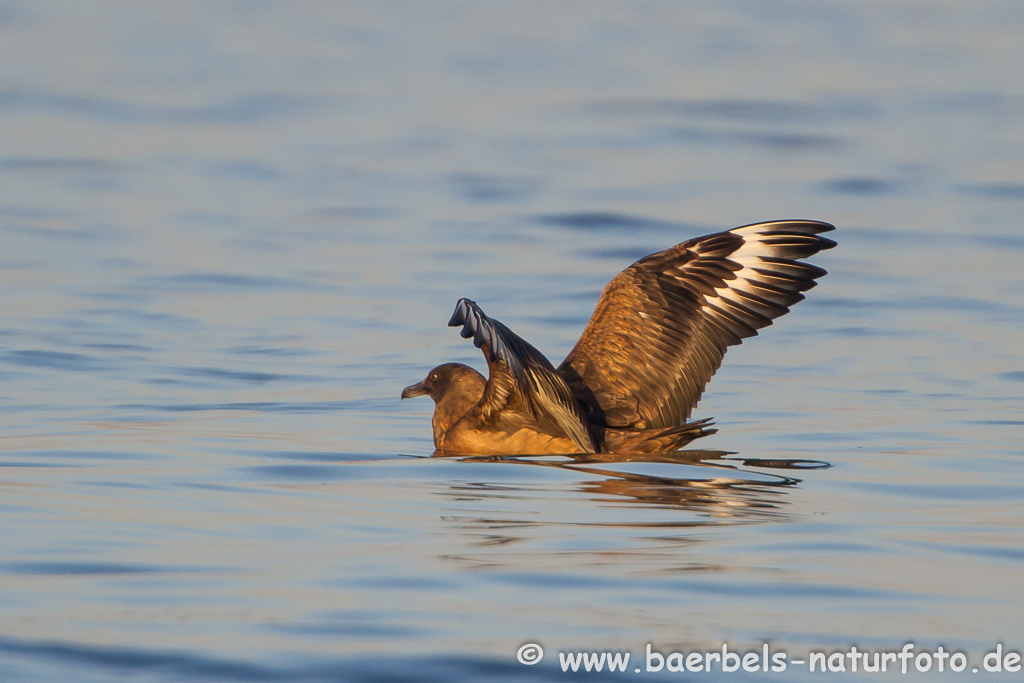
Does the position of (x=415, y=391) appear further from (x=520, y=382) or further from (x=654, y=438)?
(x=654, y=438)

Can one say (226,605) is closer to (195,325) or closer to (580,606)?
(580,606)

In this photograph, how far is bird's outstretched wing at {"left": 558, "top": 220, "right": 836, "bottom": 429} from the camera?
8.22 metres

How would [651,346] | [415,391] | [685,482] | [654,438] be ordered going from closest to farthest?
[685,482]
[654,438]
[651,346]
[415,391]

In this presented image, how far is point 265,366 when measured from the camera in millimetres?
11367

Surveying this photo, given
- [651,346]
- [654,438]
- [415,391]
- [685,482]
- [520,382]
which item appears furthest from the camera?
[415,391]

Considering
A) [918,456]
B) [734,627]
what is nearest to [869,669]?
[734,627]

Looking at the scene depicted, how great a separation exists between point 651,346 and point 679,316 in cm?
24

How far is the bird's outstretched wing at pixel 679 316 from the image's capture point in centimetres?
822

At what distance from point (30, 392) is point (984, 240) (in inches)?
380

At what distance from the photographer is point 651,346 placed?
27.2 feet

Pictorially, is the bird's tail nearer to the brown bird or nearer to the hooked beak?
the brown bird

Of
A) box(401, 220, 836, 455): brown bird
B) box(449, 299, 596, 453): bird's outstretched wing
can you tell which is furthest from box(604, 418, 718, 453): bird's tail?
box(449, 299, 596, 453): bird's outstretched wing

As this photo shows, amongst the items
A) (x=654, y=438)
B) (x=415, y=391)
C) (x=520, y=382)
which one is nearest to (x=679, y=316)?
(x=654, y=438)

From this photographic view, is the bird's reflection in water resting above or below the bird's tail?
below
